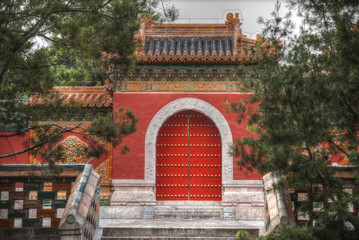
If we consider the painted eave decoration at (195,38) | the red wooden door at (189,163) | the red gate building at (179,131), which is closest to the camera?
the red gate building at (179,131)

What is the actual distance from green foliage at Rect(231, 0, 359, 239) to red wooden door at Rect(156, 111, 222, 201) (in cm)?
579

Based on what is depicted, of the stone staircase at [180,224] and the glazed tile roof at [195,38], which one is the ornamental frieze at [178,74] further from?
the stone staircase at [180,224]

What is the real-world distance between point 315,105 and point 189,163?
20.8 feet

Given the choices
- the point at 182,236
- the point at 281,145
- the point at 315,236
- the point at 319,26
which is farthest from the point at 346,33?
the point at 182,236

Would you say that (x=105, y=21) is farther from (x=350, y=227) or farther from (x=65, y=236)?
(x=350, y=227)

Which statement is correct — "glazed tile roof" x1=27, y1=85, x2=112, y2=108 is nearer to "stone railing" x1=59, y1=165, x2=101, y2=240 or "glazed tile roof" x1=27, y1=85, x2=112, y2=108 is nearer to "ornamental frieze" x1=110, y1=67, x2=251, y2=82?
"ornamental frieze" x1=110, y1=67, x2=251, y2=82

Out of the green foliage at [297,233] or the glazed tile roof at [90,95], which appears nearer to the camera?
the green foliage at [297,233]

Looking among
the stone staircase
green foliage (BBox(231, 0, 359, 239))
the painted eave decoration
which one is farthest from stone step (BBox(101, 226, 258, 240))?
the painted eave decoration

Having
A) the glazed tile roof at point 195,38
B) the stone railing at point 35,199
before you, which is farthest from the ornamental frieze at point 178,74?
the stone railing at point 35,199

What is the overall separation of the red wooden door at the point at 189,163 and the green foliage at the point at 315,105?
579 centimetres

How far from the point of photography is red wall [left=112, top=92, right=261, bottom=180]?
10062 millimetres

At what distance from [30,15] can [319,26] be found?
10.1 feet

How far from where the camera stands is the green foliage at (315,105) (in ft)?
13.2

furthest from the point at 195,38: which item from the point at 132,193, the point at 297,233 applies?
the point at 297,233
